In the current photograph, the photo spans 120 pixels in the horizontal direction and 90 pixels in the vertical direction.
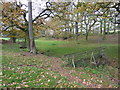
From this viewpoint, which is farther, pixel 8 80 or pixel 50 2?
pixel 50 2

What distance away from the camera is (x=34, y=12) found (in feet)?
40.4

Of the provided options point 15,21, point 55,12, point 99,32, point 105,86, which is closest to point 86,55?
point 105,86

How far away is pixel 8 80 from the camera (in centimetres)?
362

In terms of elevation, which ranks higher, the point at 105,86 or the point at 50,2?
A: the point at 50,2

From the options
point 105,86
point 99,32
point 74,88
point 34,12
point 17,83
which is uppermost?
point 34,12

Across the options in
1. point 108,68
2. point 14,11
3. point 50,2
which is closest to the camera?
point 108,68

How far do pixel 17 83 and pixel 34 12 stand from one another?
34.2 feet

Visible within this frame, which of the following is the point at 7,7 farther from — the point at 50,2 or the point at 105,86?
the point at 105,86

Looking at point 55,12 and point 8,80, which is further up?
point 55,12

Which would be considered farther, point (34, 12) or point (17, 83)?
point (34, 12)

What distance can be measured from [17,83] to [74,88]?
2.16 m

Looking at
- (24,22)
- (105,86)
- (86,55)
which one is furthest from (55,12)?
(105,86)

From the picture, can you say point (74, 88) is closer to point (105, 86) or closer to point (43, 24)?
point (105, 86)

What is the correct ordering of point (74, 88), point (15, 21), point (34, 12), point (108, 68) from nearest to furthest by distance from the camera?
point (74, 88)
point (108, 68)
point (15, 21)
point (34, 12)
